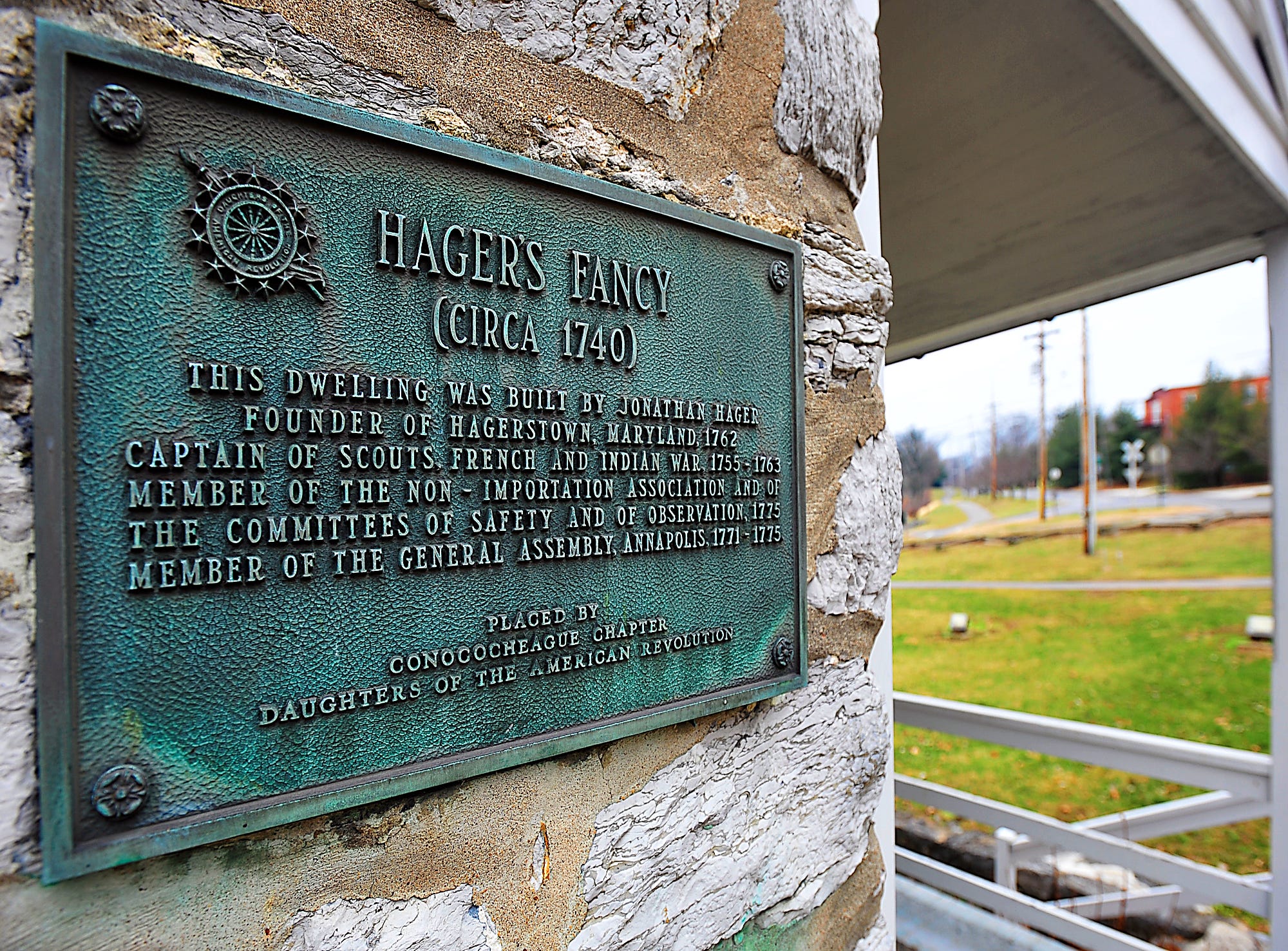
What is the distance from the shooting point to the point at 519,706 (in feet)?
3.23

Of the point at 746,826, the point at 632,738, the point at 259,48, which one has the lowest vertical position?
the point at 746,826

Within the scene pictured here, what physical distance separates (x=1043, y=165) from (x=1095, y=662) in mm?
10703

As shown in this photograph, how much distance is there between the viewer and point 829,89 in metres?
1.40

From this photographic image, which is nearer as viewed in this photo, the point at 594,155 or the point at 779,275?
the point at 594,155

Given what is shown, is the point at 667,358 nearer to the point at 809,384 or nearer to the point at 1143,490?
the point at 809,384

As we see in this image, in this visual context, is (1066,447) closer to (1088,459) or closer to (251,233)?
(1088,459)

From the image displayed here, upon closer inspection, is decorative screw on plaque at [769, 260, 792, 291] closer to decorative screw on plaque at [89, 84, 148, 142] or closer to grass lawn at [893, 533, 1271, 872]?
decorative screw on plaque at [89, 84, 148, 142]

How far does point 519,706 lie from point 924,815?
669 centimetres

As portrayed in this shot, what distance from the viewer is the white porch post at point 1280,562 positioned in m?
2.64

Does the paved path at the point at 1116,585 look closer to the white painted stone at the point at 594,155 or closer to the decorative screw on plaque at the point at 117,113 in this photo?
the white painted stone at the point at 594,155

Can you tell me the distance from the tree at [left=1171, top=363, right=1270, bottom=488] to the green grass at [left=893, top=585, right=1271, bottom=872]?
183 centimetres

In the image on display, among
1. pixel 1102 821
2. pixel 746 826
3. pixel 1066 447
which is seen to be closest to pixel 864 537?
pixel 746 826

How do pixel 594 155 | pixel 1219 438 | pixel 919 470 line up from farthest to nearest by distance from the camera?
pixel 1219 438, pixel 919 470, pixel 594 155

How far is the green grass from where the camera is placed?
24.2ft
